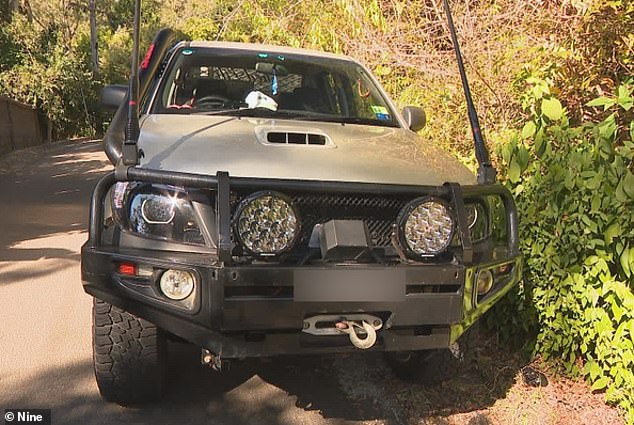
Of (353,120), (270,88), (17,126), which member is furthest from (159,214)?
(17,126)

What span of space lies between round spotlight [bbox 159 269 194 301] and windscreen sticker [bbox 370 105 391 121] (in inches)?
86.7

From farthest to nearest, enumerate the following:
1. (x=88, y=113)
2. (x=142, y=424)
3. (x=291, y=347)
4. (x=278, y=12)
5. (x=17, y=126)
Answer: (x=88, y=113) → (x=17, y=126) → (x=278, y=12) → (x=142, y=424) → (x=291, y=347)

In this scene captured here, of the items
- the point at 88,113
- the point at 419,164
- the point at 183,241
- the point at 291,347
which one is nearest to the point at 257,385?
the point at 291,347

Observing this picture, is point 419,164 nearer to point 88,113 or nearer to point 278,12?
point 278,12

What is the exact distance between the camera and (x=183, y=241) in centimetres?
261

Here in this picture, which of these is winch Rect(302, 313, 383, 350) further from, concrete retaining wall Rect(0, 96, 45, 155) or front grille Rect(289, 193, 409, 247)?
concrete retaining wall Rect(0, 96, 45, 155)

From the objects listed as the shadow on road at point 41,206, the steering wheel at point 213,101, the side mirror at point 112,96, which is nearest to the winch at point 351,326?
the steering wheel at point 213,101

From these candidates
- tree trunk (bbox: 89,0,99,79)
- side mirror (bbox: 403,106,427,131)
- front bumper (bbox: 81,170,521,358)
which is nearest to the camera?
front bumper (bbox: 81,170,521,358)

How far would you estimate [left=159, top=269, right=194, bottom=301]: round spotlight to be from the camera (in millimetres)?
2543

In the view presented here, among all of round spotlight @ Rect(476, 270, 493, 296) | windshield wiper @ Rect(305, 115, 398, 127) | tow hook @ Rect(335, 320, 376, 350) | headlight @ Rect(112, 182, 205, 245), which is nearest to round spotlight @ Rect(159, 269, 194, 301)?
headlight @ Rect(112, 182, 205, 245)

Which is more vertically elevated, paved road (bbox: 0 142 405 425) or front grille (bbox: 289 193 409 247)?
front grille (bbox: 289 193 409 247)

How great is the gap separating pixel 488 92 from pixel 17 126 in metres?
16.1

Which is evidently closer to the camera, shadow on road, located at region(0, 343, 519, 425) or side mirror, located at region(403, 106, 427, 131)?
shadow on road, located at region(0, 343, 519, 425)

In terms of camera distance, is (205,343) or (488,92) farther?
(488,92)
